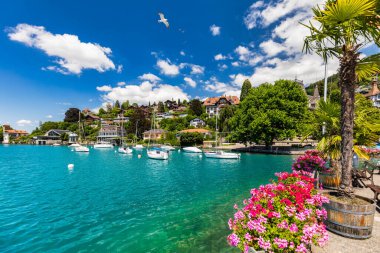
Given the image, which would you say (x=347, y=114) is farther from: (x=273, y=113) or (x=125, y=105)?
(x=125, y=105)

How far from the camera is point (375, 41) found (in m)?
6.04

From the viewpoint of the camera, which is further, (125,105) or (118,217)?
(125,105)

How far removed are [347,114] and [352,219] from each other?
3046 millimetres

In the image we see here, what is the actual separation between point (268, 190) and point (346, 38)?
17.0ft

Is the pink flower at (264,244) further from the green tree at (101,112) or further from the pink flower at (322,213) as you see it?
the green tree at (101,112)

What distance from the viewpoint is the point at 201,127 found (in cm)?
9706

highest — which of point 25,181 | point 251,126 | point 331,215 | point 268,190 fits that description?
point 251,126

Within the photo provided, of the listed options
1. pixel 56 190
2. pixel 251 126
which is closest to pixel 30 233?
pixel 56 190

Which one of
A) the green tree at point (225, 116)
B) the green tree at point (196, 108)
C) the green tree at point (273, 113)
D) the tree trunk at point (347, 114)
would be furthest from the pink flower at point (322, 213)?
the green tree at point (196, 108)

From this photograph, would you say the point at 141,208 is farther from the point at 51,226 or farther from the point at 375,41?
the point at 375,41

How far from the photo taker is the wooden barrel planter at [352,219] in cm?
536

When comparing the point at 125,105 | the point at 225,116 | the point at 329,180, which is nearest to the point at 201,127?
the point at 225,116

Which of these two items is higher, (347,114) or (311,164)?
(347,114)

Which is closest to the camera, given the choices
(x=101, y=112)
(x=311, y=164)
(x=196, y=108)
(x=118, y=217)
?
(x=311, y=164)
